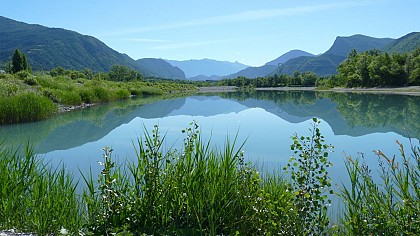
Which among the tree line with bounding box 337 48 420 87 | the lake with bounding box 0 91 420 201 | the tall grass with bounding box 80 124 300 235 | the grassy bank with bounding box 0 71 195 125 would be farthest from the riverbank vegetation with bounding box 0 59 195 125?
the tree line with bounding box 337 48 420 87

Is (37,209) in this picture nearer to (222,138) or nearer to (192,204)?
(192,204)

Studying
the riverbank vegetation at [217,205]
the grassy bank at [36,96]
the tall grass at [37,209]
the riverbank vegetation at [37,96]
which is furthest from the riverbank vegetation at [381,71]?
the tall grass at [37,209]

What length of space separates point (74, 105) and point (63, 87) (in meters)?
1.90

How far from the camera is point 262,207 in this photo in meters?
3.21

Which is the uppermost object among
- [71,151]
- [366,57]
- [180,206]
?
[366,57]

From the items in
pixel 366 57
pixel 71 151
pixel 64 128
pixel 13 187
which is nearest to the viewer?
pixel 13 187

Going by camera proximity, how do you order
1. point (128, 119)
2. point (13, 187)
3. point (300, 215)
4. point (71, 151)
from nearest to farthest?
point (300, 215), point (13, 187), point (71, 151), point (128, 119)

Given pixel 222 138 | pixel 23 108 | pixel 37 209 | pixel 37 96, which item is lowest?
pixel 222 138

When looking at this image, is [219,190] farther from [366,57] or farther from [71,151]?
[366,57]

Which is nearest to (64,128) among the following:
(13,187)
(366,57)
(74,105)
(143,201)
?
(74,105)

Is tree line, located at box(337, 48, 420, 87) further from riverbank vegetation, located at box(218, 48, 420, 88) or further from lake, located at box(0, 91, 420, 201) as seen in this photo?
lake, located at box(0, 91, 420, 201)

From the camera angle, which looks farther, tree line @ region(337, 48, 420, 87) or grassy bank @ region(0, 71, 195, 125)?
tree line @ region(337, 48, 420, 87)

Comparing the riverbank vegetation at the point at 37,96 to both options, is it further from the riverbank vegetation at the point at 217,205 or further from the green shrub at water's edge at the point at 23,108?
the riverbank vegetation at the point at 217,205

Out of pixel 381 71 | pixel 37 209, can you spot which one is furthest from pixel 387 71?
pixel 37 209
